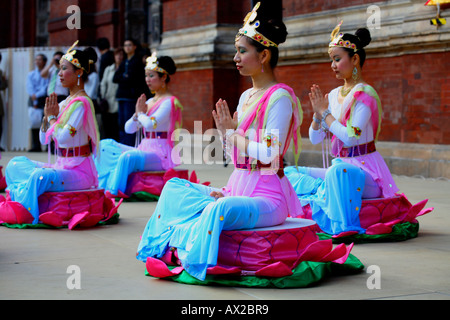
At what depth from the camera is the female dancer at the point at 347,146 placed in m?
6.36

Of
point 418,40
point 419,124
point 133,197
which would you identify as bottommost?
point 133,197

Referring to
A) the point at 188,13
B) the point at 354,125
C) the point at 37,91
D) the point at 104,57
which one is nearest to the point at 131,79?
the point at 104,57

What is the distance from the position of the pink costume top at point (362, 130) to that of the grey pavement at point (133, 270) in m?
0.63

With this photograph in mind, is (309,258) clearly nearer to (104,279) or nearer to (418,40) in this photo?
(104,279)

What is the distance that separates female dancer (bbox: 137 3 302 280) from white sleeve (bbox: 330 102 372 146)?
4.52 ft

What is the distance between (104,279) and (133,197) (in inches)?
183

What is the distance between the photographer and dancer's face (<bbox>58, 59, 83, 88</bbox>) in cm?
741

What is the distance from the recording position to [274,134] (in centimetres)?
490

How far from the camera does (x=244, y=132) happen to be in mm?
5016

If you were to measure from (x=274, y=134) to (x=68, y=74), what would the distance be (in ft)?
10.5

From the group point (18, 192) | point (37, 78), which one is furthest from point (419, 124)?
point (37, 78)

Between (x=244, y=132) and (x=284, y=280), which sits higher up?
(x=244, y=132)

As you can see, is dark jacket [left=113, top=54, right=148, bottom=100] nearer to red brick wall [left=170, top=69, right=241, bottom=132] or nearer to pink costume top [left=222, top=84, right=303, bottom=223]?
red brick wall [left=170, top=69, right=241, bottom=132]
